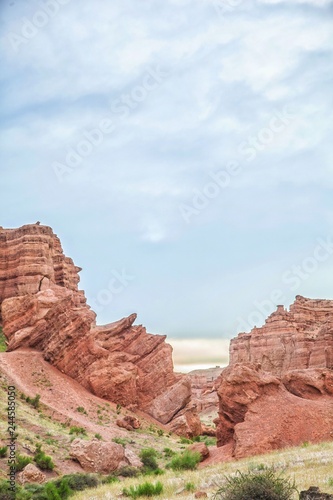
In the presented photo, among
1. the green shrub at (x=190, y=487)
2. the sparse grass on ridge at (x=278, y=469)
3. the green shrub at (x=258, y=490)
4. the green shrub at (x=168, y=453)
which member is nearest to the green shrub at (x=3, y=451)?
the sparse grass on ridge at (x=278, y=469)

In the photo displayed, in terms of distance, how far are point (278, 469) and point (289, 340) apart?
76.9 m

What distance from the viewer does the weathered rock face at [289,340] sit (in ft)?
283

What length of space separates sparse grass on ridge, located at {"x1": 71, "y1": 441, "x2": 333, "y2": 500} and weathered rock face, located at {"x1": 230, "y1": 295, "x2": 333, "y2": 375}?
190 ft

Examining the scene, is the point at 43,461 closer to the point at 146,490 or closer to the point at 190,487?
the point at 146,490

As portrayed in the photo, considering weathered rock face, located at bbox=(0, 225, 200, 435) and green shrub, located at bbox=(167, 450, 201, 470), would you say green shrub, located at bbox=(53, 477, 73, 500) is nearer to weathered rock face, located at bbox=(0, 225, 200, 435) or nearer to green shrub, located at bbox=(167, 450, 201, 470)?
green shrub, located at bbox=(167, 450, 201, 470)

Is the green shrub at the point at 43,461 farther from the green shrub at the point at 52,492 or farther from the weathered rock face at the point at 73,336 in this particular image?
the weathered rock face at the point at 73,336

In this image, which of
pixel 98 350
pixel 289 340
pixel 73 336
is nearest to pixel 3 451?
pixel 73 336

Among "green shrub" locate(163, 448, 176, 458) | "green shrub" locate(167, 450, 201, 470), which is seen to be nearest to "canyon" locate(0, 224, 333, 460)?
"green shrub" locate(167, 450, 201, 470)

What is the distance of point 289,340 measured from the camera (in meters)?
92.9

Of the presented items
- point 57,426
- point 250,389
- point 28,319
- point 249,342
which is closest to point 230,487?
point 250,389

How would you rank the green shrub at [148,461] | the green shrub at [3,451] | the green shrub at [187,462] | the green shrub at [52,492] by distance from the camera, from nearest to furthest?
the green shrub at [52,492]
the green shrub at [187,462]
the green shrub at [3,451]
the green shrub at [148,461]

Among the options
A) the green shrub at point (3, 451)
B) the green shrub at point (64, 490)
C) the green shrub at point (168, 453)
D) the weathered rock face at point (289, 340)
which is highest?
the weathered rock face at point (289, 340)

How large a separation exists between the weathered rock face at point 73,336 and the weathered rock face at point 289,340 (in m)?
26.8

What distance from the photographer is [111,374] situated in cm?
5456
